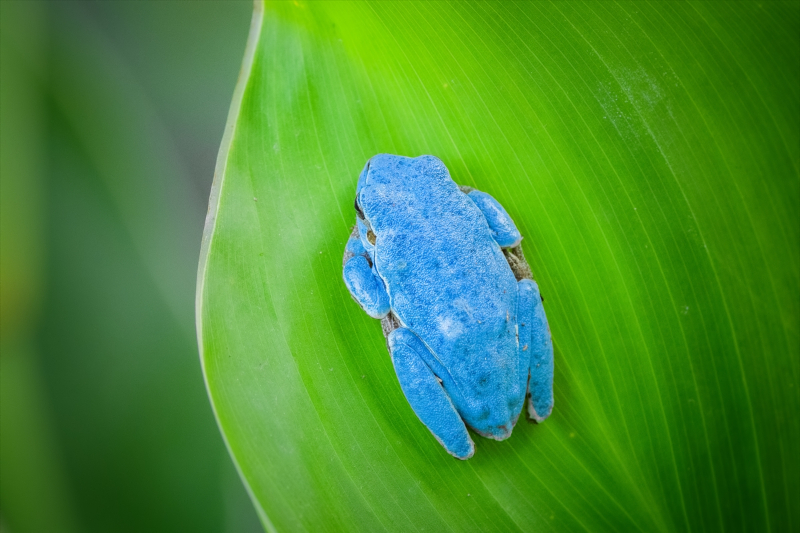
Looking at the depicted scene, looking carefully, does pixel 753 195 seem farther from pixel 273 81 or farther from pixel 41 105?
pixel 41 105

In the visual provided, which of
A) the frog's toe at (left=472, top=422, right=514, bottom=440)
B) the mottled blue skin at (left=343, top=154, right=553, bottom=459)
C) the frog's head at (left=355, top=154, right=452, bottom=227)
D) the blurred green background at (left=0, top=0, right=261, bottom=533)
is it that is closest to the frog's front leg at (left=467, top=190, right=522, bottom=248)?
the mottled blue skin at (left=343, top=154, right=553, bottom=459)

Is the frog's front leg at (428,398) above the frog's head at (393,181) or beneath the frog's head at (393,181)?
beneath

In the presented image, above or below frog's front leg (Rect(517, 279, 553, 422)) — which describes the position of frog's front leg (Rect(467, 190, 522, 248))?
above

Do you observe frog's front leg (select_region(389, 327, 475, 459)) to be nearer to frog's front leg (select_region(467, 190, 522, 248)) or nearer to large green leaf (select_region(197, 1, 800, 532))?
large green leaf (select_region(197, 1, 800, 532))

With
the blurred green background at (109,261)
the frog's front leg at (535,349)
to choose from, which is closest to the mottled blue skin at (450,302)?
the frog's front leg at (535,349)

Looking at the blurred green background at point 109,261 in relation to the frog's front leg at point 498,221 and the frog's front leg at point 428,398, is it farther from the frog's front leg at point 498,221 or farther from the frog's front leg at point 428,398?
the frog's front leg at point 498,221

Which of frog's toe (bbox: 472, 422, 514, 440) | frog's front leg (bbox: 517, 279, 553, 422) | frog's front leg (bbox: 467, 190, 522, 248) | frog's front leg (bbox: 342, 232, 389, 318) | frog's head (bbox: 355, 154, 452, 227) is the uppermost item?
frog's head (bbox: 355, 154, 452, 227)

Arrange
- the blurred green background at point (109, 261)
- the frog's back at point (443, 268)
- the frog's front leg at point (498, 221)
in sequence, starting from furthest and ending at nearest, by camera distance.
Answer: the blurred green background at point (109, 261) → the frog's front leg at point (498, 221) → the frog's back at point (443, 268)

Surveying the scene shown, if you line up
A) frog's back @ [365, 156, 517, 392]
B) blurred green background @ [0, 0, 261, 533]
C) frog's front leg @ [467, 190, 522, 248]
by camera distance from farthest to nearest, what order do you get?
→ blurred green background @ [0, 0, 261, 533] < frog's front leg @ [467, 190, 522, 248] < frog's back @ [365, 156, 517, 392]

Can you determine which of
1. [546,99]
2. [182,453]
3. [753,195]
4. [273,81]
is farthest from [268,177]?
[753,195]
